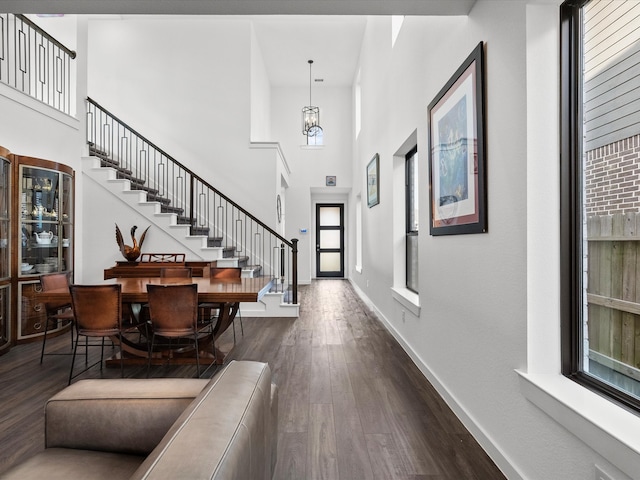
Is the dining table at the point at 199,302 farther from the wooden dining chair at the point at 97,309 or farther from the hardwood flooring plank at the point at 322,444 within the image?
the hardwood flooring plank at the point at 322,444

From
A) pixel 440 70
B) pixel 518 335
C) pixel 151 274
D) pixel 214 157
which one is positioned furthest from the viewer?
pixel 214 157

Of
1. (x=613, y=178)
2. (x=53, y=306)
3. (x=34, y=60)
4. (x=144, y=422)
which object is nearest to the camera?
(x=144, y=422)

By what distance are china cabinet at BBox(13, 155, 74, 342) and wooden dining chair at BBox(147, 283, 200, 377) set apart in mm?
1735

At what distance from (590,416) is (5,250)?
501 centimetres

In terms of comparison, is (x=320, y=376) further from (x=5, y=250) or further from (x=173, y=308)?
(x=5, y=250)

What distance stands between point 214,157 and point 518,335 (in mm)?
6461

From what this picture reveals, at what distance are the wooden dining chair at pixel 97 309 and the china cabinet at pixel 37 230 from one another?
1.24m

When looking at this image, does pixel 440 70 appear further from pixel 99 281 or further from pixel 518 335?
pixel 99 281

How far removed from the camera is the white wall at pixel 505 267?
62.8 inches

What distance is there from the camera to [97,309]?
2939 millimetres

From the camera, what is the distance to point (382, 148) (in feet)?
16.7

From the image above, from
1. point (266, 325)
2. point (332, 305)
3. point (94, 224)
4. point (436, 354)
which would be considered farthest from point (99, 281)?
point (436, 354)

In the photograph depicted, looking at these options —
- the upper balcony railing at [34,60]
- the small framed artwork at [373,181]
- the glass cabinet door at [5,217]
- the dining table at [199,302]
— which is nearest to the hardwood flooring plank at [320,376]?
the dining table at [199,302]

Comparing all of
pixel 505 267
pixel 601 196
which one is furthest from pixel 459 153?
pixel 601 196
